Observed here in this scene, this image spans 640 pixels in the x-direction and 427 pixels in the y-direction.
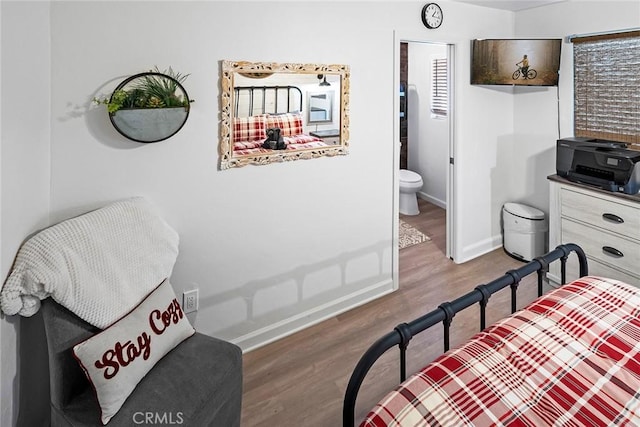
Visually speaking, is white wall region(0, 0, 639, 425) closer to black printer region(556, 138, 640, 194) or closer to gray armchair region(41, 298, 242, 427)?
gray armchair region(41, 298, 242, 427)

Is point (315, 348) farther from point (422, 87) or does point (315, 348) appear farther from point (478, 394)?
point (422, 87)

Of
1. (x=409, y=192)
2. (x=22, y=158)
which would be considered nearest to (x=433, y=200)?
(x=409, y=192)

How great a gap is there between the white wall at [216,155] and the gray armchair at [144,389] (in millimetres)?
148

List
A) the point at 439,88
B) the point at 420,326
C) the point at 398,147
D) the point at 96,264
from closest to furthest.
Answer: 1. the point at 420,326
2. the point at 96,264
3. the point at 398,147
4. the point at 439,88

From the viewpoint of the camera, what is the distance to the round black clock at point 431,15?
2979 mm

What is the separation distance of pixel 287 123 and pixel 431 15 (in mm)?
1517

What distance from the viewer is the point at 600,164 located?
2.75m

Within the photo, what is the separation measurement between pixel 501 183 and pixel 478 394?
10.2 ft

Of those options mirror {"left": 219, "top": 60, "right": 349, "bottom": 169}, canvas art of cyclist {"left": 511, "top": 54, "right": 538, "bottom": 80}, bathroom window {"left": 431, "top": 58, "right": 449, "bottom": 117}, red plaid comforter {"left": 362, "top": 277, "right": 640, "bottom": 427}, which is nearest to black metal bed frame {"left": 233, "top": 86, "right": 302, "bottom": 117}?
mirror {"left": 219, "top": 60, "right": 349, "bottom": 169}

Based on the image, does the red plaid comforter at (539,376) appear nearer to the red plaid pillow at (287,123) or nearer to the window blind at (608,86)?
the red plaid pillow at (287,123)

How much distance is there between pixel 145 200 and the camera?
1962 mm

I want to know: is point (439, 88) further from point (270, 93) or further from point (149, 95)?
point (149, 95)

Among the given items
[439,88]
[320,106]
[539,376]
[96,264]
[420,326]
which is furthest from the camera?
[439,88]

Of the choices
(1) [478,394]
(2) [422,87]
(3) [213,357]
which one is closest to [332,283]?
(3) [213,357]
